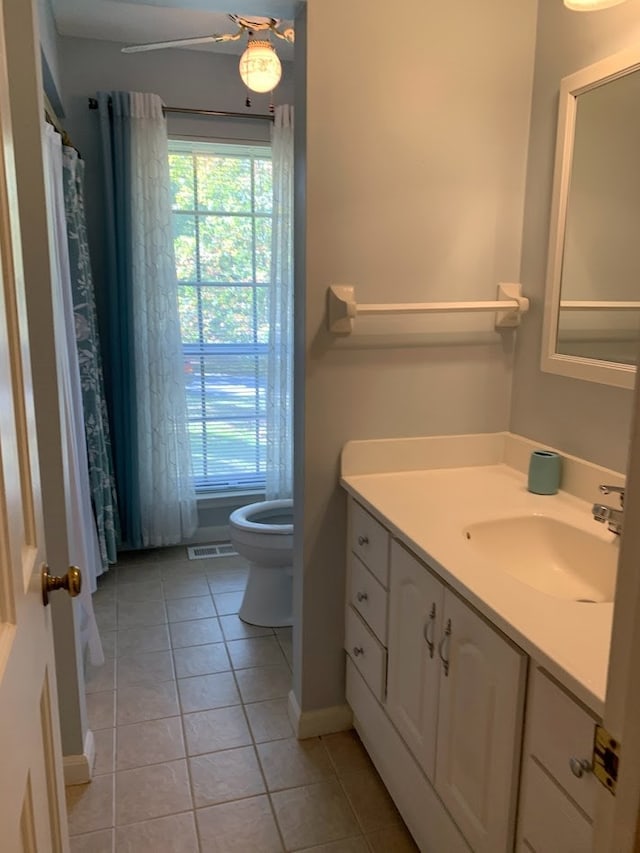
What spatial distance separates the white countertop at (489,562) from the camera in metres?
1.10

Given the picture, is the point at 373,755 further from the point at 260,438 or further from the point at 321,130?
the point at 260,438

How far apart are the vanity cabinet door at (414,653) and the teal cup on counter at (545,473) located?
0.47 metres

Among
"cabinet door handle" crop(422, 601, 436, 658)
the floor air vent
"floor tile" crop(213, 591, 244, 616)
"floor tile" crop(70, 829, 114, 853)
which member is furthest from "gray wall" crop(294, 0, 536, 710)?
the floor air vent

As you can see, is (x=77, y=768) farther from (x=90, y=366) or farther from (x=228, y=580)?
(x=90, y=366)

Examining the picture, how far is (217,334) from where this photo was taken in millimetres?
A: 3777

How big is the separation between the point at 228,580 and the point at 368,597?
155 centimetres

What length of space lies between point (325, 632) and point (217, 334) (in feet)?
6.84

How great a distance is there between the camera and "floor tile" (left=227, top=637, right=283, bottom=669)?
263 centimetres

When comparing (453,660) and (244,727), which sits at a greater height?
A: (453,660)

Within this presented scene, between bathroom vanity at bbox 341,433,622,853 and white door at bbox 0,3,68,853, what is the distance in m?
0.79

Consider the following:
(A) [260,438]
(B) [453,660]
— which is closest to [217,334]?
(A) [260,438]

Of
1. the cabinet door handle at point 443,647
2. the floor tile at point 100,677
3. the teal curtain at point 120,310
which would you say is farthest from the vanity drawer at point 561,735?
the teal curtain at point 120,310

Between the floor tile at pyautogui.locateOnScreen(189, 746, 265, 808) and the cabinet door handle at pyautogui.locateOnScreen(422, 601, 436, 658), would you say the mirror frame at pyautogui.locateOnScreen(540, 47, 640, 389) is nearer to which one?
the cabinet door handle at pyautogui.locateOnScreen(422, 601, 436, 658)

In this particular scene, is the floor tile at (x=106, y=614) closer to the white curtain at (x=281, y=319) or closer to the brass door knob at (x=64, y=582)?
the white curtain at (x=281, y=319)
